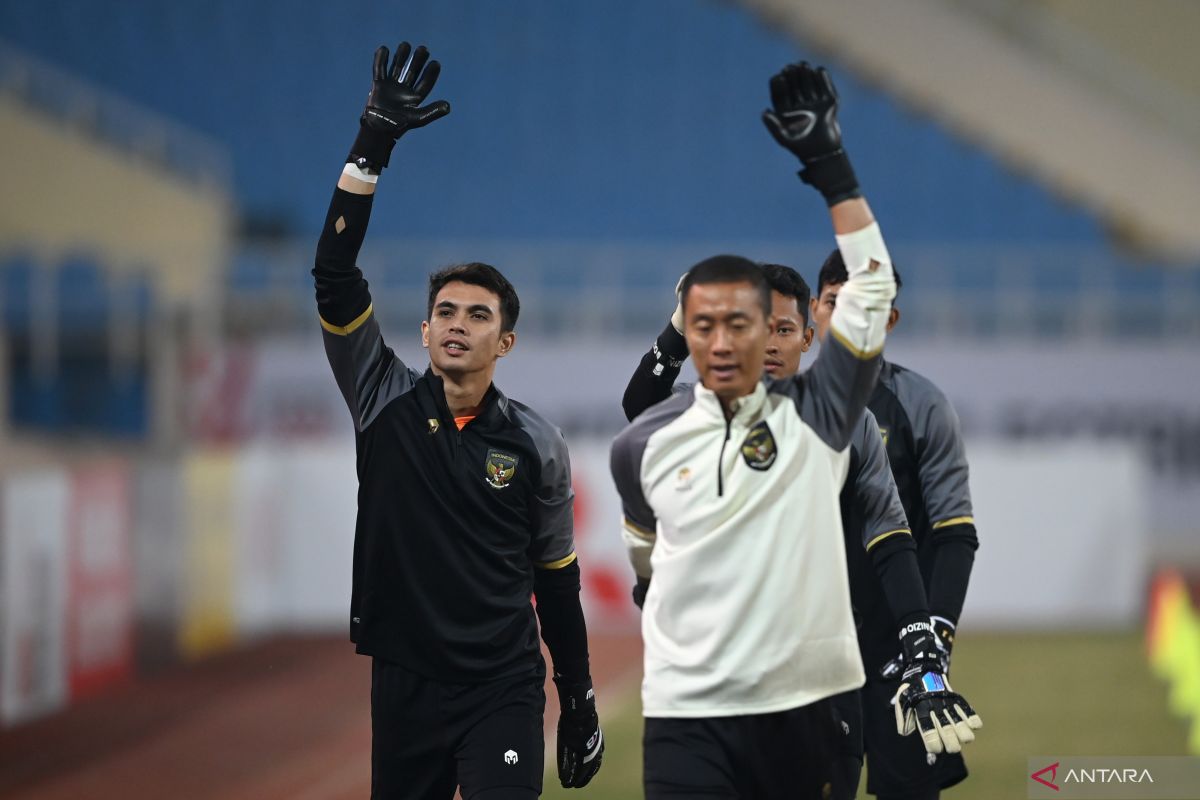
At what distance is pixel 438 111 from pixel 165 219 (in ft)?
77.2

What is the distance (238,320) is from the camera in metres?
23.1

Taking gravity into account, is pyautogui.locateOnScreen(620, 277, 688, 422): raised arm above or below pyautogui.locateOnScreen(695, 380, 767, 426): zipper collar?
above

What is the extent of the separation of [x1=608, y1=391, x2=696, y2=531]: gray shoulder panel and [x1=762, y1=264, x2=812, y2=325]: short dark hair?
0.98m

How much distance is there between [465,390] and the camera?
18.3ft

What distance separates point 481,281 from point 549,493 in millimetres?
729

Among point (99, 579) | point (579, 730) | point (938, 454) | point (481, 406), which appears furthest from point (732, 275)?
point (99, 579)

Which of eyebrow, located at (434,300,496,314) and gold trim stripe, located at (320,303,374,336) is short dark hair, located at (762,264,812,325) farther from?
gold trim stripe, located at (320,303,374,336)

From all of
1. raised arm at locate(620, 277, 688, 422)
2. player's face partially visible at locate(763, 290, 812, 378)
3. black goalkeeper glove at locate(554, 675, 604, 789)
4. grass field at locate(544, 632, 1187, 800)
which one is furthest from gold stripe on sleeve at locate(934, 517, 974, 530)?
grass field at locate(544, 632, 1187, 800)

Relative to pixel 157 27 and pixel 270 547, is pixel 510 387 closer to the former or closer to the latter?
pixel 270 547

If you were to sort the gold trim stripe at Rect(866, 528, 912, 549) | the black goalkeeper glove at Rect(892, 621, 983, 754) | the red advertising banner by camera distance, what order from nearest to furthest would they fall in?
1. the black goalkeeper glove at Rect(892, 621, 983, 754)
2. the gold trim stripe at Rect(866, 528, 912, 549)
3. the red advertising banner

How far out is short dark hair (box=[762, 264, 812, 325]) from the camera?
5.63 meters

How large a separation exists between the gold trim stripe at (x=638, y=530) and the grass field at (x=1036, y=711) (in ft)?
16.2

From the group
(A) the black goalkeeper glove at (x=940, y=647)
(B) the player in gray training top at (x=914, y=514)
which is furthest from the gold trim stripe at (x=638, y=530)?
(B) the player in gray training top at (x=914, y=514)

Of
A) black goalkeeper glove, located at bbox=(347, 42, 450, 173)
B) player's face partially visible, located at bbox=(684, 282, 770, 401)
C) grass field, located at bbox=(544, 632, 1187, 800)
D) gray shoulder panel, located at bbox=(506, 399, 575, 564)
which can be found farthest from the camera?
grass field, located at bbox=(544, 632, 1187, 800)
